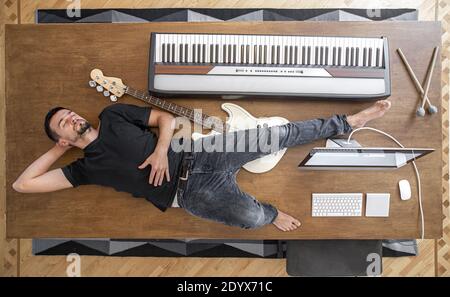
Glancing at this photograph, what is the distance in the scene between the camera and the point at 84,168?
1.79m

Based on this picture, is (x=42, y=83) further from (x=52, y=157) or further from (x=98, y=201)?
(x=98, y=201)

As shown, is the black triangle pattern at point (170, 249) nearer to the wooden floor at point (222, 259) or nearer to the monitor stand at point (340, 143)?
the wooden floor at point (222, 259)

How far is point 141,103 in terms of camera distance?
185cm

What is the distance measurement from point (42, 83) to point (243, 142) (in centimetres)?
103

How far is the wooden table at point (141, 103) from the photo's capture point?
182cm

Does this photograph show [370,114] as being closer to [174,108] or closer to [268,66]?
[268,66]

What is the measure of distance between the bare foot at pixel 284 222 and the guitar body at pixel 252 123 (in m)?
0.23

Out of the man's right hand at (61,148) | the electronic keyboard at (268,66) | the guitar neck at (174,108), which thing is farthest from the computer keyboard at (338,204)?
the man's right hand at (61,148)

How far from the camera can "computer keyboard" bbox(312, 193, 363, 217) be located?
1.82 m

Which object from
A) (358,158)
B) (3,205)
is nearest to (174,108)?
(358,158)

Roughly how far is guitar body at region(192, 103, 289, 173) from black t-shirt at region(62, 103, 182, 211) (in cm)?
28

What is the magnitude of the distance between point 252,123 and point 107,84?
732 mm

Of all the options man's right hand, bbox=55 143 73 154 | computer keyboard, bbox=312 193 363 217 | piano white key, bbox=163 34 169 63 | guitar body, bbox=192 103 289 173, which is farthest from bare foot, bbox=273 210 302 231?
man's right hand, bbox=55 143 73 154
